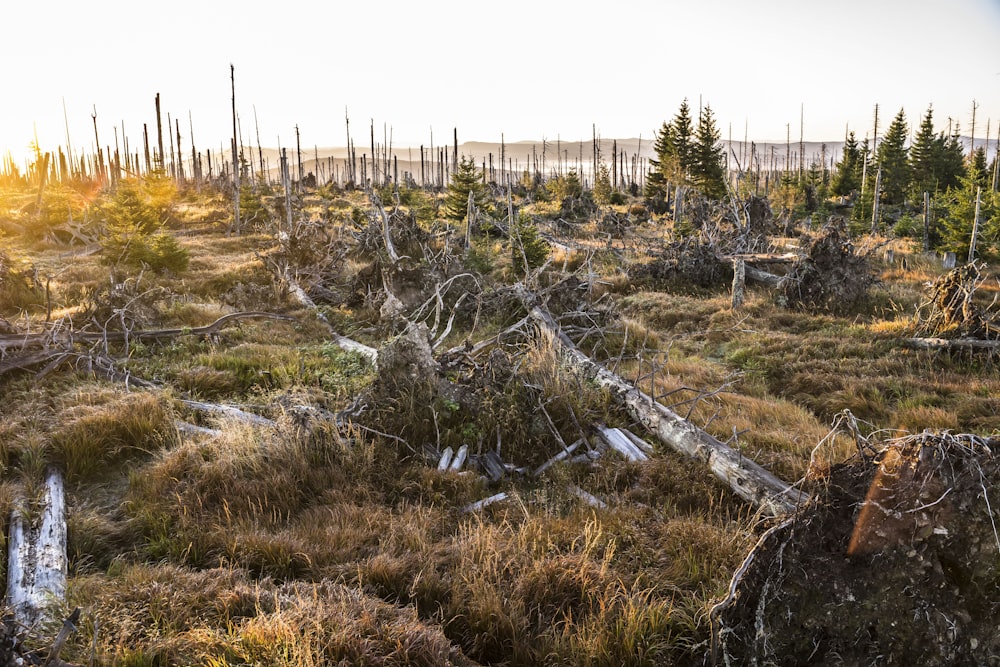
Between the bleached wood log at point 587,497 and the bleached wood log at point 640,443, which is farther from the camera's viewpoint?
the bleached wood log at point 640,443

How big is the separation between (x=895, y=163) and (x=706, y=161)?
15.9 m

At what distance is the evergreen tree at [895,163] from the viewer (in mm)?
41250

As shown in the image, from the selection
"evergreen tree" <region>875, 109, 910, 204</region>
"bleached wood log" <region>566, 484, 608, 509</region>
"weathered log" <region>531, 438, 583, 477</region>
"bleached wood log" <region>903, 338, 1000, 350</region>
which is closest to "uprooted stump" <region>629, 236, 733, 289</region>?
"bleached wood log" <region>903, 338, 1000, 350</region>

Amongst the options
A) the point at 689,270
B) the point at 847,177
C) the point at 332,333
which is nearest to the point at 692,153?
the point at 847,177

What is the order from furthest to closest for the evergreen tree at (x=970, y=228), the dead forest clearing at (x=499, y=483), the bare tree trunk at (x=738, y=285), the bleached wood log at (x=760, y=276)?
the evergreen tree at (x=970, y=228) < the bleached wood log at (x=760, y=276) < the bare tree trunk at (x=738, y=285) < the dead forest clearing at (x=499, y=483)

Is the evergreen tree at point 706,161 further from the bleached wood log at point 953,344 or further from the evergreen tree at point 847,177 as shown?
the bleached wood log at point 953,344

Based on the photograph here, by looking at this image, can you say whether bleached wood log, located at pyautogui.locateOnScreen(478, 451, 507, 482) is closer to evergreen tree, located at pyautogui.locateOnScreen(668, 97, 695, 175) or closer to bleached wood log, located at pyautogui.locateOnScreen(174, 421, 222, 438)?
bleached wood log, located at pyautogui.locateOnScreen(174, 421, 222, 438)

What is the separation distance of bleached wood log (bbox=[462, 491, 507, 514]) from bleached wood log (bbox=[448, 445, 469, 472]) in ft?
1.64

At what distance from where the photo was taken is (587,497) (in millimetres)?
4562

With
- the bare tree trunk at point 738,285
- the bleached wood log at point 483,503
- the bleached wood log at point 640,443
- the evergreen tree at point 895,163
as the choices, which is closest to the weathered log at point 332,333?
the bleached wood log at point 483,503

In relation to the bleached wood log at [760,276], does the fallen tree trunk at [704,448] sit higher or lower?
lower

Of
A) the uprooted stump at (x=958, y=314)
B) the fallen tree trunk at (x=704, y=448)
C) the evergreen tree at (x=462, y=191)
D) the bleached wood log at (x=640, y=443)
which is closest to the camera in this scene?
the fallen tree trunk at (x=704, y=448)

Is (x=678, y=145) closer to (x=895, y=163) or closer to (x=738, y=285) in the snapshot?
(x=895, y=163)

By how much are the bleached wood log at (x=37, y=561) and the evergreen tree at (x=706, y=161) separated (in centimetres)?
3959
